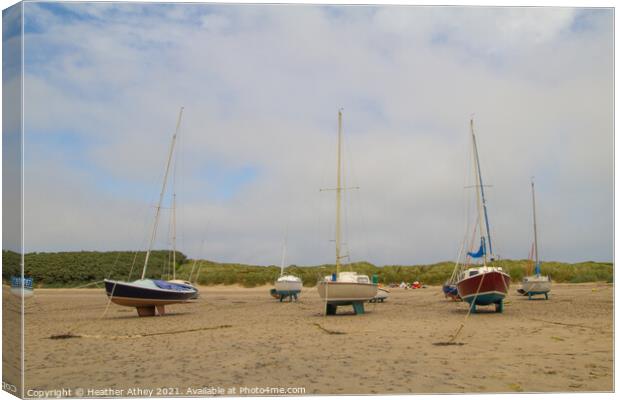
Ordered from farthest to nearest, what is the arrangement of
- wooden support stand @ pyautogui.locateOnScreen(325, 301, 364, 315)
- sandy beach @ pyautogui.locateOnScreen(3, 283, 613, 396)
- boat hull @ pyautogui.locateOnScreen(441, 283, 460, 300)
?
boat hull @ pyautogui.locateOnScreen(441, 283, 460, 300) → wooden support stand @ pyautogui.locateOnScreen(325, 301, 364, 315) → sandy beach @ pyautogui.locateOnScreen(3, 283, 613, 396)

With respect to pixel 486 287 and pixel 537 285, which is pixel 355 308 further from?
pixel 537 285

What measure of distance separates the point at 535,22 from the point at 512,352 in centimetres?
625

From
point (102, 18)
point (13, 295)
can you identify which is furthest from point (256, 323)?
point (102, 18)

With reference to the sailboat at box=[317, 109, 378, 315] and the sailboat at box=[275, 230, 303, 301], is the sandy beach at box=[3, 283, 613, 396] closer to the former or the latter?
the sailboat at box=[317, 109, 378, 315]

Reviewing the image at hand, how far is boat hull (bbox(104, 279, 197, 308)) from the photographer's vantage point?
2117 centimetres

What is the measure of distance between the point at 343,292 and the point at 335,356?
31.3 feet

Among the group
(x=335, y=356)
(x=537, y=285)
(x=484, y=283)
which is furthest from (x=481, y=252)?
(x=335, y=356)

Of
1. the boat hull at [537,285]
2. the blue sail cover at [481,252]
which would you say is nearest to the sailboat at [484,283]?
the blue sail cover at [481,252]

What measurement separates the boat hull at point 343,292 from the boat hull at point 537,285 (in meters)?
11.5

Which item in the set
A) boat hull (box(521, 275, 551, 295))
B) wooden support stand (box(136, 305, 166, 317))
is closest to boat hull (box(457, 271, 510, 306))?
boat hull (box(521, 275, 551, 295))

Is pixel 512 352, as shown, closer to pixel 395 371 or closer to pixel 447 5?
pixel 395 371

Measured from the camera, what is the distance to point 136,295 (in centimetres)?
2161

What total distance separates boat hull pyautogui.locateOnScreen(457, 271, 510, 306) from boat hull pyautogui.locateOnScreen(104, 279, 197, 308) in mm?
10882

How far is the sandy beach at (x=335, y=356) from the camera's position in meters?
9.40
